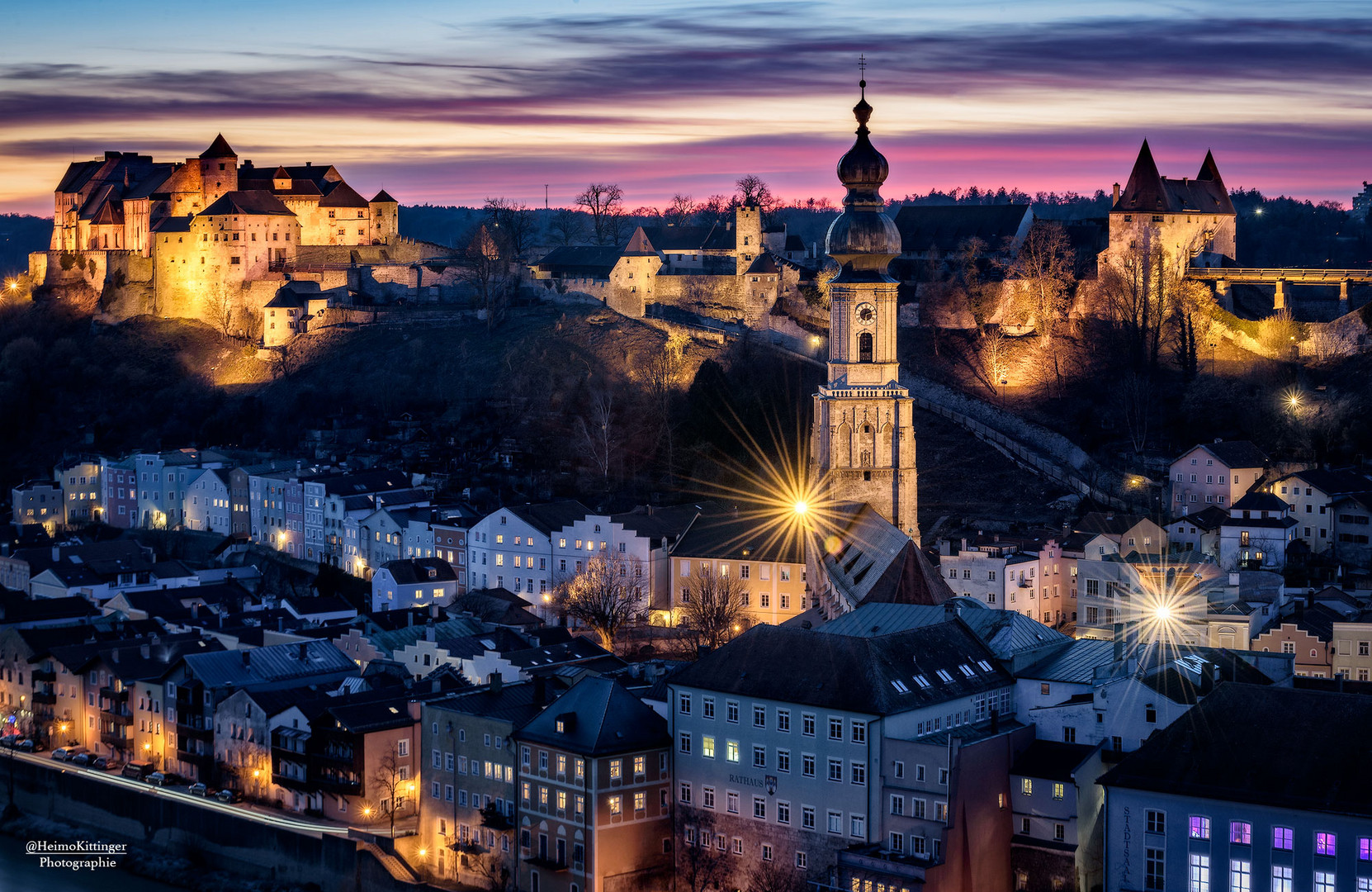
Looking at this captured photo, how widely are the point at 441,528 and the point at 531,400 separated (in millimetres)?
16524

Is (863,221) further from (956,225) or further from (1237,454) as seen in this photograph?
(956,225)

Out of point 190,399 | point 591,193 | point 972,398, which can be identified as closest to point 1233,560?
point 972,398

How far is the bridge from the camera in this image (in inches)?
2724

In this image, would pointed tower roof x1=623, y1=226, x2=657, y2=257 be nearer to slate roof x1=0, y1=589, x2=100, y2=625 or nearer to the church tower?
slate roof x1=0, y1=589, x2=100, y2=625

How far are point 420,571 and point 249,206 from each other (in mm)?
41770

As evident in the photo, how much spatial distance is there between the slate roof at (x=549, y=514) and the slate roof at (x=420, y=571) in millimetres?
2562

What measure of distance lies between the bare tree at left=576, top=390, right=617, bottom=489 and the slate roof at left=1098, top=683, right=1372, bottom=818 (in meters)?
35.6

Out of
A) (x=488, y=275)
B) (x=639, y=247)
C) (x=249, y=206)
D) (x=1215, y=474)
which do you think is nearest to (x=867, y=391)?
(x=1215, y=474)

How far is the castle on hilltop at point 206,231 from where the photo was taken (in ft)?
316

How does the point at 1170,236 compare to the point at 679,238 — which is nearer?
the point at 1170,236

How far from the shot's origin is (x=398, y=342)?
88500 millimetres

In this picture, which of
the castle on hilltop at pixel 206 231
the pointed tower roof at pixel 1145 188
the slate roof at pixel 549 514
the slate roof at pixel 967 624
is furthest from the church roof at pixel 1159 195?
the castle on hilltop at pixel 206 231

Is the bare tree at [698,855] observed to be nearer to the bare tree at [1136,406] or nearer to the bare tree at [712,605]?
the bare tree at [712,605]

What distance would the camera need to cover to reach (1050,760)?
3566 centimetres
